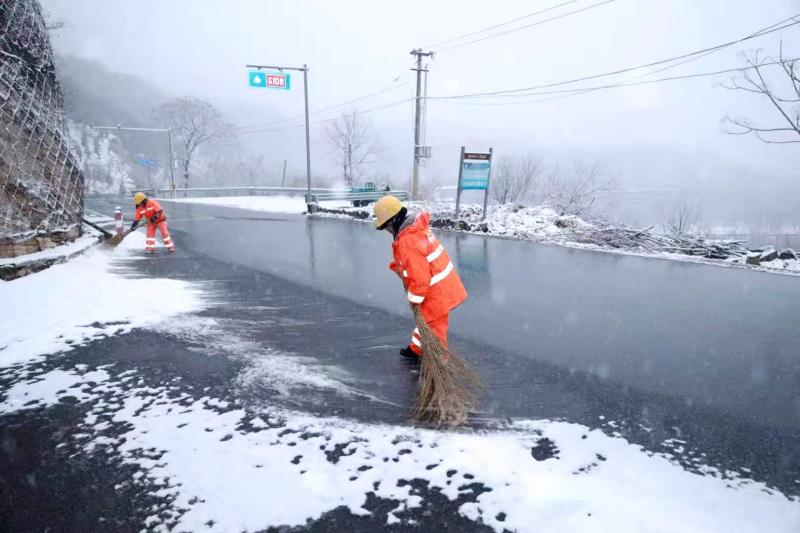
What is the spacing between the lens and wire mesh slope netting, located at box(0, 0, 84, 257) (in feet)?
24.5

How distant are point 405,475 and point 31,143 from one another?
922 centimetres

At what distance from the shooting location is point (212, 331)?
5.25 metres

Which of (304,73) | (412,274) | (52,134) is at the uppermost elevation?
(304,73)

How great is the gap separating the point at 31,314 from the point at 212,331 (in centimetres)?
236

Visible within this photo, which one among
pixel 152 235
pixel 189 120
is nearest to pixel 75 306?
pixel 152 235

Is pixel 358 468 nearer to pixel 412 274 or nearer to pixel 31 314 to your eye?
pixel 412 274

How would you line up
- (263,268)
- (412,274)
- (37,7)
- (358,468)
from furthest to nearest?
(37,7) → (263,268) → (412,274) → (358,468)

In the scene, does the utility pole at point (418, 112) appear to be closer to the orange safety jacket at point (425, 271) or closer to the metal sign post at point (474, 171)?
the metal sign post at point (474, 171)

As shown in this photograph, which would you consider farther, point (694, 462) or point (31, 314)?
point (31, 314)

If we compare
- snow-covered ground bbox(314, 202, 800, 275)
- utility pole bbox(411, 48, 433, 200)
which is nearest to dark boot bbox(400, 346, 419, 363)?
snow-covered ground bbox(314, 202, 800, 275)

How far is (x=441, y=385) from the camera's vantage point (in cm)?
364

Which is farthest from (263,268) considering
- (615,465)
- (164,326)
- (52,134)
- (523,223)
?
(523,223)

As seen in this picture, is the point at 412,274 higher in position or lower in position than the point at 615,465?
higher

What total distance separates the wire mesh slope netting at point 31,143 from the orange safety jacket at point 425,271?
285 inches
